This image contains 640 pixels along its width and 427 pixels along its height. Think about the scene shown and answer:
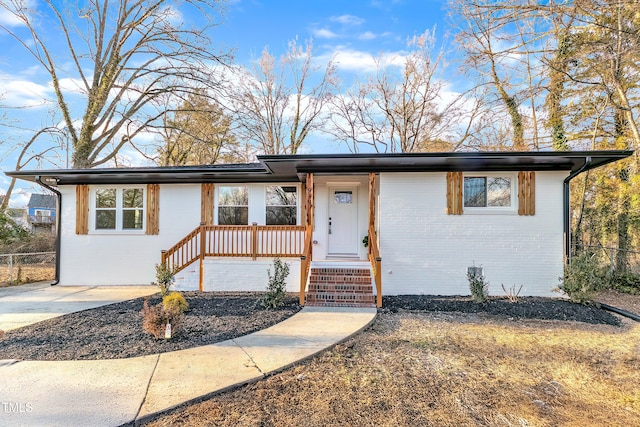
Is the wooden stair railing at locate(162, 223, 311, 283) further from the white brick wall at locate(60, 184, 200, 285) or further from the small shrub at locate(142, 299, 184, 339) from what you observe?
the small shrub at locate(142, 299, 184, 339)

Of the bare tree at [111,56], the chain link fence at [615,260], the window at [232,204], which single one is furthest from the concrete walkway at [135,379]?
the bare tree at [111,56]

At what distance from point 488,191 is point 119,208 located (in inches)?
427

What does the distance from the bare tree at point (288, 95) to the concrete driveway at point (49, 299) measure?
600 inches

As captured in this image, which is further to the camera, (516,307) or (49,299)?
(49,299)

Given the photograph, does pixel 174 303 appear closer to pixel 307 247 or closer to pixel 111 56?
pixel 307 247

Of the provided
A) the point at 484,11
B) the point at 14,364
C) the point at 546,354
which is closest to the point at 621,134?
the point at 484,11

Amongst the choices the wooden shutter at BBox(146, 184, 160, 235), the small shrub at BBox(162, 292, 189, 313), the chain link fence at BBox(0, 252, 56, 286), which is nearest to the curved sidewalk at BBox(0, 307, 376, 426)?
the small shrub at BBox(162, 292, 189, 313)

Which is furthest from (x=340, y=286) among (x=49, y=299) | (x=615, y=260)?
(x=615, y=260)

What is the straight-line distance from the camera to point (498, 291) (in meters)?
8.20

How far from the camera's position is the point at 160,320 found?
4848mm

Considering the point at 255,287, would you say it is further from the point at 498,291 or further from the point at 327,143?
the point at 327,143

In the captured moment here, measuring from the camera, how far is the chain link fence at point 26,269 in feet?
34.6

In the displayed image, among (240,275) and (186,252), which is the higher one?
(186,252)

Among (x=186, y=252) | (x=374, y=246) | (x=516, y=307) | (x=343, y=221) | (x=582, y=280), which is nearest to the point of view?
(x=516, y=307)
